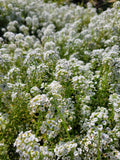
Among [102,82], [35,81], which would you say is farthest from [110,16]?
[35,81]

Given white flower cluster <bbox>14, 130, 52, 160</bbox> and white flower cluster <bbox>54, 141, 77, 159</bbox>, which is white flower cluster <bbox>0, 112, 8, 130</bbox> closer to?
white flower cluster <bbox>14, 130, 52, 160</bbox>

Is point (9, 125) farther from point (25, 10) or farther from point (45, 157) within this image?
point (25, 10)

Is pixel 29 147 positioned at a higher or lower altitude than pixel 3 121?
higher

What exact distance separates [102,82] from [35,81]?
1.45m

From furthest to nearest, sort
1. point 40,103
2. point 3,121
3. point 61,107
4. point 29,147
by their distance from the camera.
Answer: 1. point 3,121
2. point 61,107
3. point 40,103
4. point 29,147

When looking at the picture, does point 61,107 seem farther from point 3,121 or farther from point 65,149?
point 3,121

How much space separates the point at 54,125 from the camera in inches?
103

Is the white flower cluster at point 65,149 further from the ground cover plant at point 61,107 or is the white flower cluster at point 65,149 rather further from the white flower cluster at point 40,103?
the white flower cluster at point 40,103

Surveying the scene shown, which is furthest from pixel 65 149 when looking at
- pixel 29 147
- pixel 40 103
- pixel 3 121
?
pixel 3 121

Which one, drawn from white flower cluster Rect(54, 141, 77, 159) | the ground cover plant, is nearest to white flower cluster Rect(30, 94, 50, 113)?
the ground cover plant

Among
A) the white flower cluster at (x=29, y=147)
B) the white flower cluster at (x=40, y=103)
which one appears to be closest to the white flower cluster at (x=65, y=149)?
the white flower cluster at (x=29, y=147)

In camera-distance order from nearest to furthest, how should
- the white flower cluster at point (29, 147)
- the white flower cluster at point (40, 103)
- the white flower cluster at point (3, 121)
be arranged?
the white flower cluster at point (29, 147)
the white flower cluster at point (40, 103)
the white flower cluster at point (3, 121)

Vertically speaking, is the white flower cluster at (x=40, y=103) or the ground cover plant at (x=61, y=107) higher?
the white flower cluster at (x=40, y=103)

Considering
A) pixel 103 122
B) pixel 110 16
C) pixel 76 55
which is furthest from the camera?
pixel 110 16
